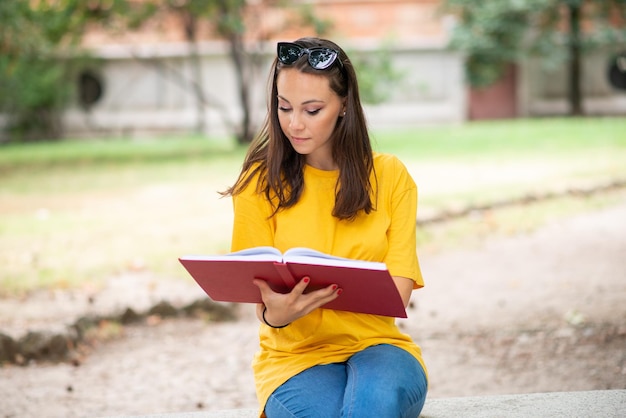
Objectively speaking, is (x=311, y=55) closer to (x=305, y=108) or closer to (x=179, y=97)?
(x=305, y=108)

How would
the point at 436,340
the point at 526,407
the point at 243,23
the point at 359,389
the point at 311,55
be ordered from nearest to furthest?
the point at 359,389
the point at 311,55
the point at 526,407
the point at 436,340
the point at 243,23

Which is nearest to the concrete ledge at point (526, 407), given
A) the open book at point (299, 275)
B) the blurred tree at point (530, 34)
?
the open book at point (299, 275)

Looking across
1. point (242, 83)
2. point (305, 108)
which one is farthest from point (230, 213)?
point (242, 83)

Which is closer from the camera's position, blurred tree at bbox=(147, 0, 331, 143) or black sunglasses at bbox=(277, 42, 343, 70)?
black sunglasses at bbox=(277, 42, 343, 70)

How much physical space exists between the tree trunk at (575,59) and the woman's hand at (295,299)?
67.0 feet

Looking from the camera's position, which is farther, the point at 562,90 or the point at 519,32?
the point at 562,90

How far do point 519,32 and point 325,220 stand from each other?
2022 cm

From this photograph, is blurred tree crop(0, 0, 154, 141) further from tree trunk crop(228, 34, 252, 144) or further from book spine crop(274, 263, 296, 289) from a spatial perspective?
book spine crop(274, 263, 296, 289)

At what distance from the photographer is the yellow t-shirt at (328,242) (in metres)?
2.85

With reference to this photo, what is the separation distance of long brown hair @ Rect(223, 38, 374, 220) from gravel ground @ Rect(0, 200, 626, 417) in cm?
181

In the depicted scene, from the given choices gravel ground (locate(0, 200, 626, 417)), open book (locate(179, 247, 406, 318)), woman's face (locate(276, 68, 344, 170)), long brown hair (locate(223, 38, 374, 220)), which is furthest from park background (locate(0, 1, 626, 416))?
open book (locate(179, 247, 406, 318))

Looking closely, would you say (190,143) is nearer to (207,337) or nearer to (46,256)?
(46,256)

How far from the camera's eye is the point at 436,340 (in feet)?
17.9

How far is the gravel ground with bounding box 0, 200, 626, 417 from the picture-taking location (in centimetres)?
461
